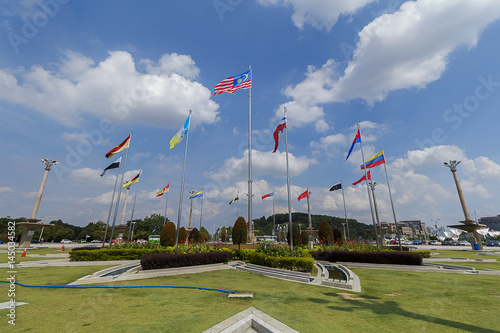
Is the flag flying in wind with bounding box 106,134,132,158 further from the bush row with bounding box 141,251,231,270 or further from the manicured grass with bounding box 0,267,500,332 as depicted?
the manicured grass with bounding box 0,267,500,332

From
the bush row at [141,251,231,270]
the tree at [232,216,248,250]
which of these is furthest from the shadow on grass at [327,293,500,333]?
the tree at [232,216,248,250]

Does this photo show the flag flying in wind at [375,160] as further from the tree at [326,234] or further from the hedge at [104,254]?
the hedge at [104,254]

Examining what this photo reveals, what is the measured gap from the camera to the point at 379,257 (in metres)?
16.4

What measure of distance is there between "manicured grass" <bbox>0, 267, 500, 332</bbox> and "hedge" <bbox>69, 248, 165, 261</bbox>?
33.5 feet

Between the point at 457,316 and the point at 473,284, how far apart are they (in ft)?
19.1

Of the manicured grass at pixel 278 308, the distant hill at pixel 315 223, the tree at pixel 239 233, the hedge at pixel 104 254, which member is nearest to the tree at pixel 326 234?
the tree at pixel 239 233

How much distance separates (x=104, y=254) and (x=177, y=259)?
30.3ft

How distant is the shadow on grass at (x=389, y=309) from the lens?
500 centimetres

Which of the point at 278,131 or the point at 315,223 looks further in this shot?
the point at 315,223

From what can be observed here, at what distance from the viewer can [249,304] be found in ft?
21.4

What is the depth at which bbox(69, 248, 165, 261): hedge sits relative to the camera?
1777cm

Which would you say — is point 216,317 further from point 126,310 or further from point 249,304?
point 126,310

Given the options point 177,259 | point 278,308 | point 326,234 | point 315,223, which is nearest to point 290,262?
point 177,259

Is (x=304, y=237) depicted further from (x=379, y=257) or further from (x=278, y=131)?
(x=278, y=131)
